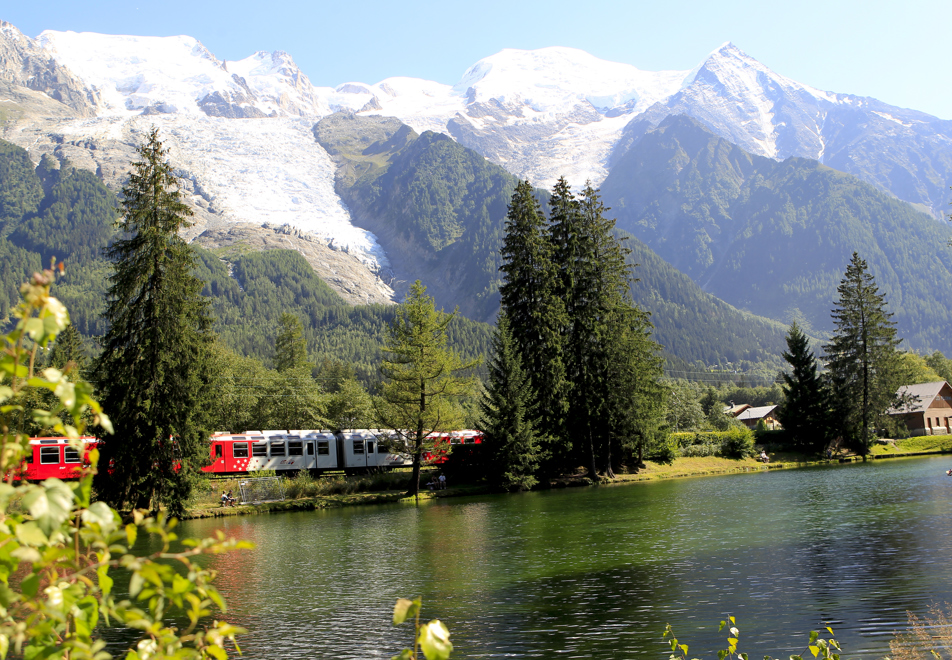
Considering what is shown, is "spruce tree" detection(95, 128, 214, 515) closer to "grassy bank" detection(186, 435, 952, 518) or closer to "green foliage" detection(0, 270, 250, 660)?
"grassy bank" detection(186, 435, 952, 518)

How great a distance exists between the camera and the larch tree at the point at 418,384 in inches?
1564

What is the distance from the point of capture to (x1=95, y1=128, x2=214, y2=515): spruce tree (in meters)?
31.5

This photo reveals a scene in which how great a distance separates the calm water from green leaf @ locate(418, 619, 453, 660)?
790 cm

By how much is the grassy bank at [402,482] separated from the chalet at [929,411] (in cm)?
1129

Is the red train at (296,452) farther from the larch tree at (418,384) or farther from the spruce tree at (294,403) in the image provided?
the spruce tree at (294,403)

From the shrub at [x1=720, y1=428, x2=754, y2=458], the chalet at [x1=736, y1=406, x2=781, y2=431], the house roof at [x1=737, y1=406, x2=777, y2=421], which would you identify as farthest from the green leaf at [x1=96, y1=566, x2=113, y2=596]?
the house roof at [x1=737, y1=406, x2=777, y2=421]

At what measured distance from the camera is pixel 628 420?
44656 millimetres

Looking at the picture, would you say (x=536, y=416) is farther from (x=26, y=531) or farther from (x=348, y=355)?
(x=348, y=355)

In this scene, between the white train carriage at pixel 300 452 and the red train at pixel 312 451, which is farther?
the white train carriage at pixel 300 452

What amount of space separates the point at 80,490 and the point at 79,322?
18955 cm

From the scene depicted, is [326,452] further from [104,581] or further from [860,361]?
[104,581]

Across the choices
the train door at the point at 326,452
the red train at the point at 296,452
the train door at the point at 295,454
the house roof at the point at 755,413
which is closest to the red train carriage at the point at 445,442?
the red train at the point at 296,452

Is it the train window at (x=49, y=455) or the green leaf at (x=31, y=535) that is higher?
the green leaf at (x=31, y=535)

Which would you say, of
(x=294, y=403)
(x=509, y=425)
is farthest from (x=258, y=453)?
(x=294, y=403)
